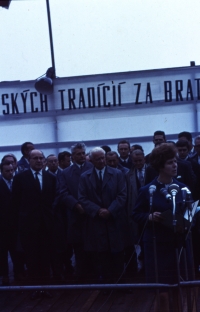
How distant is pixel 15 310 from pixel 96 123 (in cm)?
454

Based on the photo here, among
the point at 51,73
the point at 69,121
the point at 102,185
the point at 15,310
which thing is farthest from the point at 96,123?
the point at 15,310

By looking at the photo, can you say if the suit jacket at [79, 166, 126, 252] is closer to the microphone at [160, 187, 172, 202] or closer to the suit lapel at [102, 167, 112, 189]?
the suit lapel at [102, 167, 112, 189]

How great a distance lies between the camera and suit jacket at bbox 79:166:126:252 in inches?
344

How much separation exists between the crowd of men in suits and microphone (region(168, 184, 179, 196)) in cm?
250

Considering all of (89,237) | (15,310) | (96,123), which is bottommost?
(15,310)

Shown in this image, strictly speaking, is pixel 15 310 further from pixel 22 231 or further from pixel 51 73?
pixel 51 73

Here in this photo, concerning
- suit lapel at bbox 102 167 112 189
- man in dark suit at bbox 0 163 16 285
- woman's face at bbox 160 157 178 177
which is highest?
woman's face at bbox 160 157 178 177

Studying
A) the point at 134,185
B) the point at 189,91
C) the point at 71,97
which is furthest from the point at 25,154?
the point at 189,91

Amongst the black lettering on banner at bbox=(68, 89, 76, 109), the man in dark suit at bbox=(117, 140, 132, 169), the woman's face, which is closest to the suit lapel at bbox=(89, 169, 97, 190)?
the man in dark suit at bbox=(117, 140, 132, 169)

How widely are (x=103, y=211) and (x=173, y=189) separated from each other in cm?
285

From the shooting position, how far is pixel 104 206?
8.81 metres

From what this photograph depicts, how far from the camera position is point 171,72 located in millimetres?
11633

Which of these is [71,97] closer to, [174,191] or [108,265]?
[108,265]

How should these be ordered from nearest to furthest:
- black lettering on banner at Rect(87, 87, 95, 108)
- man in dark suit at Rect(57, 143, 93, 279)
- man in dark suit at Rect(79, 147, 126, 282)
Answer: man in dark suit at Rect(79, 147, 126, 282)
man in dark suit at Rect(57, 143, 93, 279)
black lettering on banner at Rect(87, 87, 95, 108)
